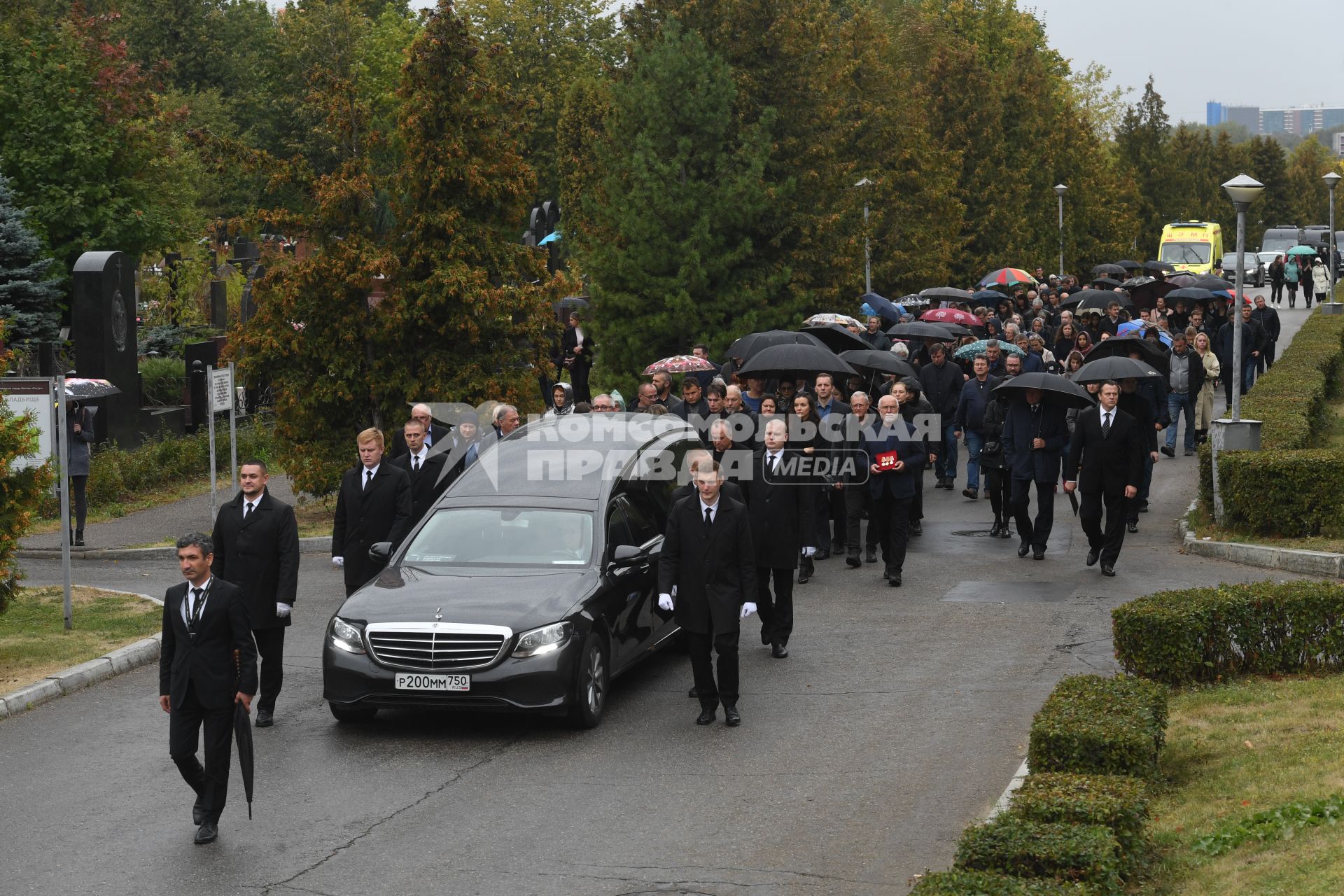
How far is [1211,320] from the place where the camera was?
93.5 feet

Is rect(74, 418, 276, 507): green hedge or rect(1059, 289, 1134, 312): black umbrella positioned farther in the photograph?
rect(1059, 289, 1134, 312): black umbrella

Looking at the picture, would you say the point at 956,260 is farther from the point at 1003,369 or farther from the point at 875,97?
the point at 1003,369

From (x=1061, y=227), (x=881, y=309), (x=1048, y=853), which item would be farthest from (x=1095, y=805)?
(x=1061, y=227)

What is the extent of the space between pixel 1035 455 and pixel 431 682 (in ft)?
28.1

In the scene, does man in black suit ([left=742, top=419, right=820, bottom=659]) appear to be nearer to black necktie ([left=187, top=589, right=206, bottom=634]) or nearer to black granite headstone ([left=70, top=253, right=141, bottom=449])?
black necktie ([left=187, top=589, right=206, bottom=634])

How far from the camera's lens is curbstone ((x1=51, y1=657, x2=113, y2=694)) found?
12.2 metres

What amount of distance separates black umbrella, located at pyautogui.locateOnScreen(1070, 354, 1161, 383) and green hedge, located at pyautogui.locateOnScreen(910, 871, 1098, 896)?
37.4 ft

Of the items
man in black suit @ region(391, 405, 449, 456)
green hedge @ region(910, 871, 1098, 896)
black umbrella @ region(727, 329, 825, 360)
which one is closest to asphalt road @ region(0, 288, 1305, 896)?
green hedge @ region(910, 871, 1098, 896)

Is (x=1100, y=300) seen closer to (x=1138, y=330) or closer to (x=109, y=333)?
(x=1138, y=330)

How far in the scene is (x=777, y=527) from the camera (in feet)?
41.5

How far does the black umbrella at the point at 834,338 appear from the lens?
77.2 feet

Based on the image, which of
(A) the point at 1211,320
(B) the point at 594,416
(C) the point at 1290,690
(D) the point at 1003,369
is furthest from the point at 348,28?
(C) the point at 1290,690

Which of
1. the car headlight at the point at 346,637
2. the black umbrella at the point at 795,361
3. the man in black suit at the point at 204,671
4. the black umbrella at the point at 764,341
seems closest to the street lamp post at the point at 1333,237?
the black umbrella at the point at 764,341

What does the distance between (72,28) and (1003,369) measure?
2628cm
